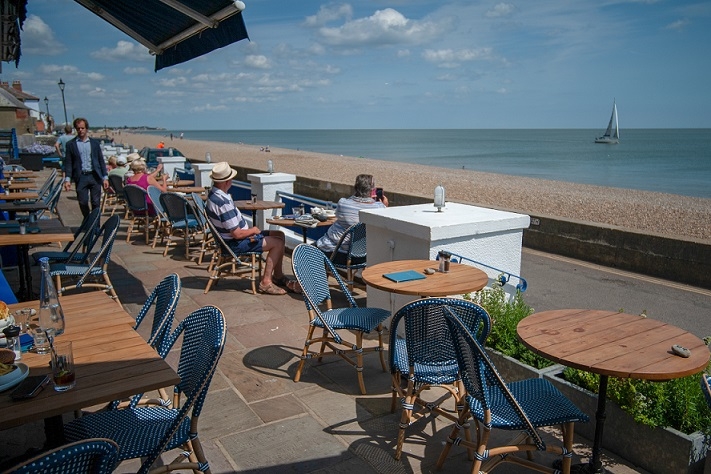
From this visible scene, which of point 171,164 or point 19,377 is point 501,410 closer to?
point 19,377

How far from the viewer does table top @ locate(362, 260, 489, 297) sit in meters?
3.36

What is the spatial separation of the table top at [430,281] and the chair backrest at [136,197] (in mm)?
5439

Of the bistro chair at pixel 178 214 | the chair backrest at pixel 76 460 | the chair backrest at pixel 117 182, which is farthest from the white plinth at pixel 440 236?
the chair backrest at pixel 117 182

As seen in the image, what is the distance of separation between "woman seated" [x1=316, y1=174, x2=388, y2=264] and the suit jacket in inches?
171

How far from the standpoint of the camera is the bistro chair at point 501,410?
7.85ft

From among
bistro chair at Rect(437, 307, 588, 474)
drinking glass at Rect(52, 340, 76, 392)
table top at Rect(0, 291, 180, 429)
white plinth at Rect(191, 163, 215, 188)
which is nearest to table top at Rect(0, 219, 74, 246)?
table top at Rect(0, 291, 180, 429)

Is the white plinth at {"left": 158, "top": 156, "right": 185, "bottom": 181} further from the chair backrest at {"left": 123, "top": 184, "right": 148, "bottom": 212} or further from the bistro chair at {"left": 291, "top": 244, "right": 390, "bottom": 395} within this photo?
the bistro chair at {"left": 291, "top": 244, "right": 390, "bottom": 395}

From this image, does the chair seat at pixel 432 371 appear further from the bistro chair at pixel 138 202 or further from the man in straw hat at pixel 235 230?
the bistro chair at pixel 138 202

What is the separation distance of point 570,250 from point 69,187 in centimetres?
1335

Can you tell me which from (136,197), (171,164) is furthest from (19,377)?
(171,164)

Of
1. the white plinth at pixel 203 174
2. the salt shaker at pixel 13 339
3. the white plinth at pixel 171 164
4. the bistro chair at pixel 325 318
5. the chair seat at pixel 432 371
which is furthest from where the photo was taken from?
the white plinth at pixel 171 164

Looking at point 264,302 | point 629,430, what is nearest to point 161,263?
point 264,302

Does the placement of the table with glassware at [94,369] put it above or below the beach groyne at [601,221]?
above

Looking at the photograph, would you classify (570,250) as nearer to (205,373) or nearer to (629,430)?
(629,430)
